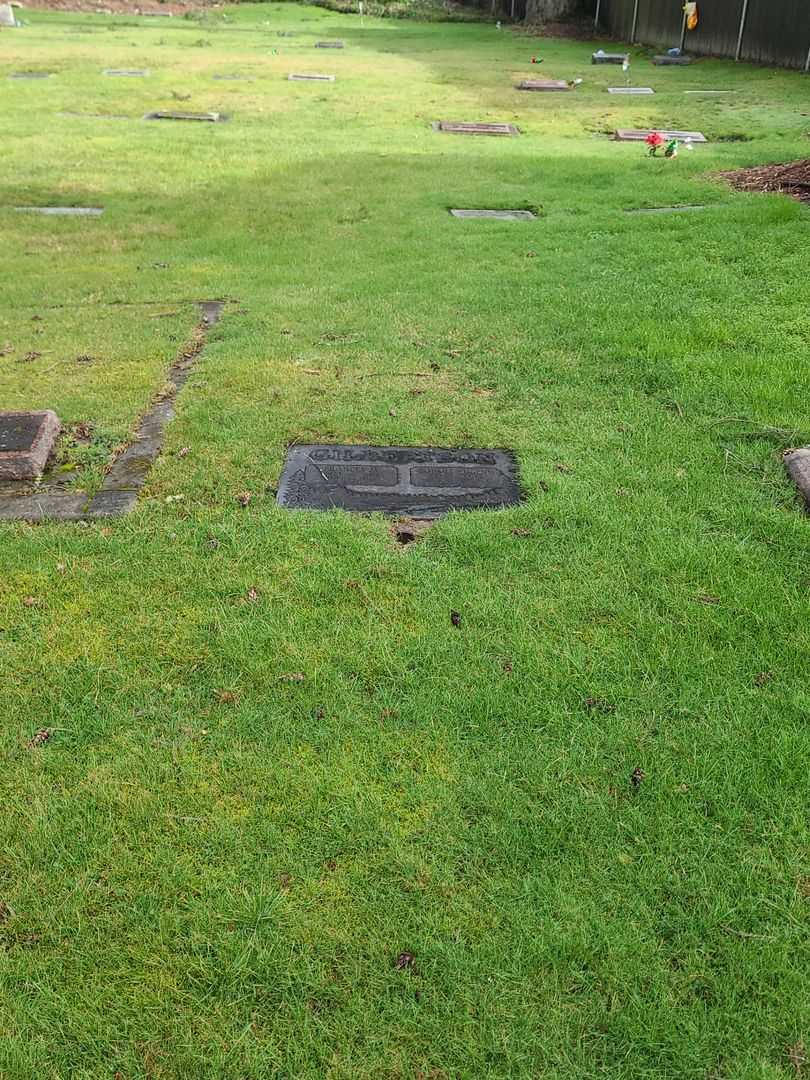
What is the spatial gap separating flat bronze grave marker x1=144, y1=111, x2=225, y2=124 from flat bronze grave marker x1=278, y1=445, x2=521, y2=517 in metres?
10.8

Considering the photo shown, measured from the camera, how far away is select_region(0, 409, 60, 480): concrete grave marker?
360cm

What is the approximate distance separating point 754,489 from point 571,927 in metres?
2.16

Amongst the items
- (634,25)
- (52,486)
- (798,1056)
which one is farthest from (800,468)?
(634,25)

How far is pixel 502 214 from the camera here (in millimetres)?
7730

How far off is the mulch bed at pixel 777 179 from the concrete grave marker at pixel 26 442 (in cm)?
624

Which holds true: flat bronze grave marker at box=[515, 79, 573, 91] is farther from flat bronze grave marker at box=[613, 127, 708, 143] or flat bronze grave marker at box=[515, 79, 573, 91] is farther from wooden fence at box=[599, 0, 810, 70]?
flat bronze grave marker at box=[613, 127, 708, 143]

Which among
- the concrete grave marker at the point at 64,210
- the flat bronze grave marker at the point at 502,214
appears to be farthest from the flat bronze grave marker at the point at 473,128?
the concrete grave marker at the point at 64,210

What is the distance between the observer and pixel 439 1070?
1.61 meters

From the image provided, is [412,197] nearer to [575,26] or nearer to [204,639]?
[204,639]

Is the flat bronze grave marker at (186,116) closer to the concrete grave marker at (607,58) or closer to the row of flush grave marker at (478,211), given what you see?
the row of flush grave marker at (478,211)

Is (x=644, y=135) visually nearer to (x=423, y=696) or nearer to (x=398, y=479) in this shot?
(x=398, y=479)

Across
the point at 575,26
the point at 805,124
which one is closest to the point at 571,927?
the point at 805,124

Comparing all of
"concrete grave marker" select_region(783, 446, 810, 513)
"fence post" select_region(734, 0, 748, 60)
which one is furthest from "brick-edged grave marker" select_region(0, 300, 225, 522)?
"fence post" select_region(734, 0, 748, 60)

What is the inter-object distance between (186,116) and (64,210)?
5.60 metres
